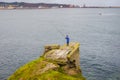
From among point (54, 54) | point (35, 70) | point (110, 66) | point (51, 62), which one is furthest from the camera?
point (110, 66)

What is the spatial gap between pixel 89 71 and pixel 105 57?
11.3 metres

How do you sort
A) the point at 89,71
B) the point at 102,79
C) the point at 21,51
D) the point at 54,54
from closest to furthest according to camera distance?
the point at 54,54 < the point at 102,79 < the point at 89,71 < the point at 21,51

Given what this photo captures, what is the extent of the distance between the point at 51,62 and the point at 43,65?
193cm

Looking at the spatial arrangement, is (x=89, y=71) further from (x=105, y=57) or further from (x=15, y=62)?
(x=15, y=62)

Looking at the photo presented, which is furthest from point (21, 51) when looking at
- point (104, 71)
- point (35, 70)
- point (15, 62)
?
point (35, 70)

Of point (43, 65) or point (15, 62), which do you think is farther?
point (15, 62)

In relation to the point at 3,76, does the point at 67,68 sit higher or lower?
higher

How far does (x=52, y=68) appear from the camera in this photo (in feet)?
79.4

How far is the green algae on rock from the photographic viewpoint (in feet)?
75.0

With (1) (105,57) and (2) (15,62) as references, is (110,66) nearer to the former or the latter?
(1) (105,57)

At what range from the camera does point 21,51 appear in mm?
59156

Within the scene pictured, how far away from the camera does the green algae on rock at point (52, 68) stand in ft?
75.0

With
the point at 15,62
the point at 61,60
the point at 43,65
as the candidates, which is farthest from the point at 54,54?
the point at 15,62

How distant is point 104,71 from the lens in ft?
140
